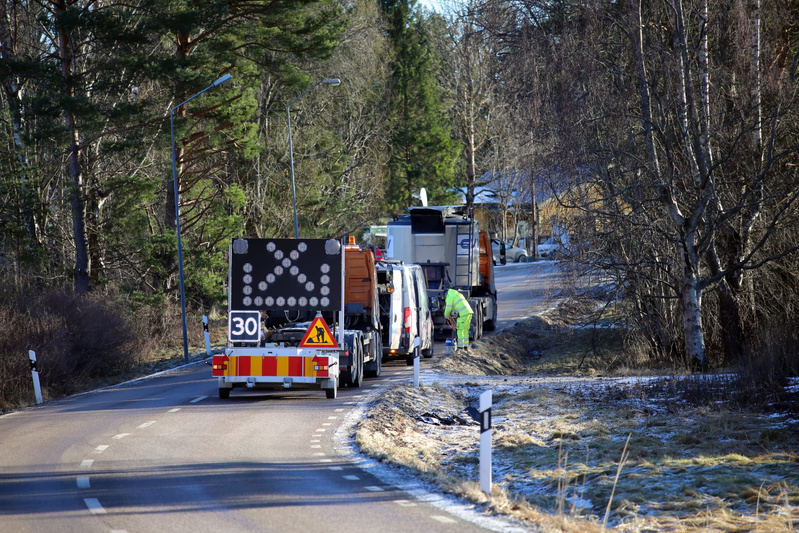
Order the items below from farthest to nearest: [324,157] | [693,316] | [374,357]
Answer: [324,157]
[693,316]
[374,357]

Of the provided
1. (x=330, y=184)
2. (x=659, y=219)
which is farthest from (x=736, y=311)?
(x=330, y=184)

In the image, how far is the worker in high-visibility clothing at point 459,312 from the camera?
70.9ft

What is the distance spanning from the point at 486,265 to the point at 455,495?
21558 millimetres

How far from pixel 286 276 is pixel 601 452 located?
22.6 ft

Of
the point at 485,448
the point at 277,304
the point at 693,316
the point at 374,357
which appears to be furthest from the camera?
the point at 693,316

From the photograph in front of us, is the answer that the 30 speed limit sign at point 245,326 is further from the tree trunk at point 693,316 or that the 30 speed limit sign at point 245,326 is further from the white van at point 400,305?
the tree trunk at point 693,316

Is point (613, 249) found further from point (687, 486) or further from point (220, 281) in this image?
point (220, 281)

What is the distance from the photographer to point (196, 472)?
9.85 meters

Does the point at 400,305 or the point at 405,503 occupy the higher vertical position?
the point at 400,305

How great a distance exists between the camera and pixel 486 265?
2989cm

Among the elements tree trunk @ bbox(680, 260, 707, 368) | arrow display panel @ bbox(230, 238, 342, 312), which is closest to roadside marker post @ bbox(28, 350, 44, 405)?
arrow display panel @ bbox(230, 238, 342, 312)

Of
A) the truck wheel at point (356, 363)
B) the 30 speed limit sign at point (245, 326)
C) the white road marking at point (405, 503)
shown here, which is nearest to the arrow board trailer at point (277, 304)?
the 30 speed limit sign at point (245, 326)

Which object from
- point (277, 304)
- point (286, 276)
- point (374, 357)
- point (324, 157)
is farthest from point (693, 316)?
point (324, 157)

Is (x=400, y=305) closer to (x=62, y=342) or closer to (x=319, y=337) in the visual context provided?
Result: (x=319, y=337)
